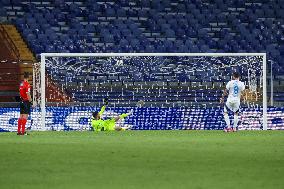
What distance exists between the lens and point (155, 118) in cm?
3133

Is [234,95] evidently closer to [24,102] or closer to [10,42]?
[24,102]

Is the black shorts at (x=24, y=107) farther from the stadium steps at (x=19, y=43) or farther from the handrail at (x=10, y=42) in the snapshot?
the stadium steps at (x=19, y=43)

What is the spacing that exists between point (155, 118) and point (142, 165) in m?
17.3

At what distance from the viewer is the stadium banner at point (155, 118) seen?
30734 millimetres

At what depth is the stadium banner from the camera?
30734 millimetres

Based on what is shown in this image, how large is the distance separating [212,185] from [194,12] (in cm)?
3104

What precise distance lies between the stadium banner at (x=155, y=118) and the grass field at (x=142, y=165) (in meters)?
10.3

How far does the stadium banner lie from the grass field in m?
10.3

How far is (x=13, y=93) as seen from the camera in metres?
34.3

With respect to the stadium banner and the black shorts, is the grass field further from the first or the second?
the stadium banner

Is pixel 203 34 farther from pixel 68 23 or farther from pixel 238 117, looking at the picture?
pixel 238 117

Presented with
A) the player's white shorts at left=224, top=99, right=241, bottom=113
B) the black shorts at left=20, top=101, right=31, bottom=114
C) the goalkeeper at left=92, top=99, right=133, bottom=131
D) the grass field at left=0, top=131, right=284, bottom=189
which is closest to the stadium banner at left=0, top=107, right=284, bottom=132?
the goalkeeper at left=92, top=99, right=133, bottom=131

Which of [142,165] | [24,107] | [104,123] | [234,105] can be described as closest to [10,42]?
[104,123]

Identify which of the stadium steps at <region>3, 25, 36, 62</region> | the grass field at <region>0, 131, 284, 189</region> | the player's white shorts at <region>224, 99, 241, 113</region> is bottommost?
the grass field at <region>0, 131, 284, 189</region>
